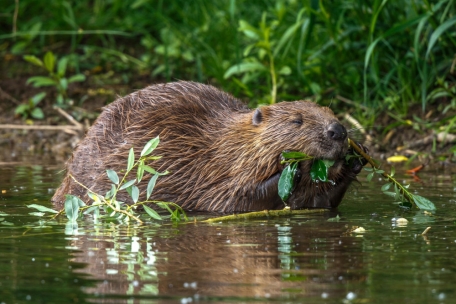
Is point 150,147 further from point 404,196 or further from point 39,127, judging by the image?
point 39,127

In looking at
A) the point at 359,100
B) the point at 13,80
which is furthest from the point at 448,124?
the point at 13,80

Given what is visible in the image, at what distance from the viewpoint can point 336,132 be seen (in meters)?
4.73

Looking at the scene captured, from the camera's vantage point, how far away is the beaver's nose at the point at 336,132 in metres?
4.73

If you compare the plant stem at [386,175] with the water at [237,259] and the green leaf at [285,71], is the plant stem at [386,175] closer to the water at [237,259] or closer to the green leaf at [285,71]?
the water at [237,259]

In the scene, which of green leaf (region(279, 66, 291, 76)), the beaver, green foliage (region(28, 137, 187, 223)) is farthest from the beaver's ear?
green leaf (region(279, 66, 291, 76))

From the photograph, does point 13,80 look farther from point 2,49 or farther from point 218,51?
point 218,51

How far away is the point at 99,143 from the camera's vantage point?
17.6 feet

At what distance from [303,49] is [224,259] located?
3.81 metres

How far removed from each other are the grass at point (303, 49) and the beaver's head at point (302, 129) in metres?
1.32

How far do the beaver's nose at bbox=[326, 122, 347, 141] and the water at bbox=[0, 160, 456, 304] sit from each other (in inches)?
14.8

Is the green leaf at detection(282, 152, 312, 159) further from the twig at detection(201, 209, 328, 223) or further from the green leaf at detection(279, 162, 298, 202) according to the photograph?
the twig at detection(201, 209, 328, 223)

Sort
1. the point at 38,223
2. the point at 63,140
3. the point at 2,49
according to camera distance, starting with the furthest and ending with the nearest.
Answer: the point at 2,49, the point at 63,140, the point at 38,223

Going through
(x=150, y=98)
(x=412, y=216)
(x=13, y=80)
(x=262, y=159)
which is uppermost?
(x=13, y=80)

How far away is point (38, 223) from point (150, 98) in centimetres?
128
